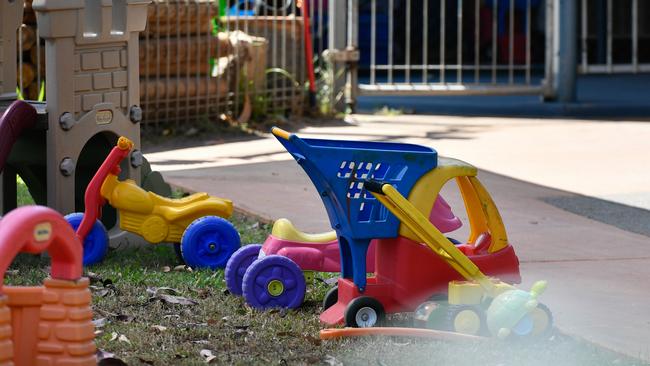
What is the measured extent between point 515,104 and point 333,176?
9.48 meters

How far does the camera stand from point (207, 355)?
411 cm

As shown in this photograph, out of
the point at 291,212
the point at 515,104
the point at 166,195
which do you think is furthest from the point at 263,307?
the point at 515,104

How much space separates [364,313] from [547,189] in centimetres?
386

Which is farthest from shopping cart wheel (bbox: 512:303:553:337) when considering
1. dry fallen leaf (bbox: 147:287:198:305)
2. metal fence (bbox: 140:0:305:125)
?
metal fence (bbox: 140:0:305:125)

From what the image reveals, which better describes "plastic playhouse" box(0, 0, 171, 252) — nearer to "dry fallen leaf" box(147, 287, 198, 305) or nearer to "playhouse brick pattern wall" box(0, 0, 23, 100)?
"playhouse brick pattern wall" box(0, 0, 23, 100)

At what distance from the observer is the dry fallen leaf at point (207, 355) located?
4.05m

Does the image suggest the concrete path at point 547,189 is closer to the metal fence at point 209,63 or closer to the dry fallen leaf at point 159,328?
the metal fence at point 209,63

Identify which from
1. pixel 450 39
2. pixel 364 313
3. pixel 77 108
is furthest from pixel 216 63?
pixel 450 39

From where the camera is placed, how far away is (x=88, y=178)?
21.2 feet

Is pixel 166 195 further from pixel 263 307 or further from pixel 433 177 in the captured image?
pixel 433 177

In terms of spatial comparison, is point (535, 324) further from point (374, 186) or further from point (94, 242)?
point (94, 242)

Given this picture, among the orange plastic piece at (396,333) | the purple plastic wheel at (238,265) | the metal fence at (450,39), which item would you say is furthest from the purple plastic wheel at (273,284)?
the metal fence at (450,39)

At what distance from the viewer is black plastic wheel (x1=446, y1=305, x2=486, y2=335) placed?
4297 millimetres

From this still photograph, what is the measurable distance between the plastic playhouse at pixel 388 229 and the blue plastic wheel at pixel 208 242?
45.2 inches
